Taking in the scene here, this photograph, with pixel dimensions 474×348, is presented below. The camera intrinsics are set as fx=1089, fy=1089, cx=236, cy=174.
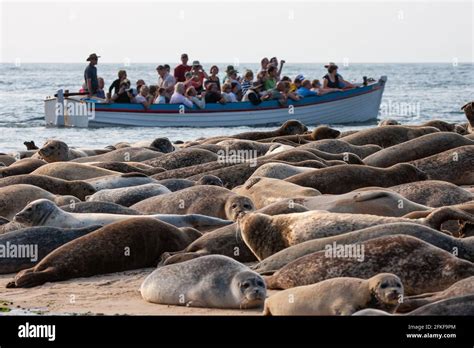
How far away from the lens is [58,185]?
10695mm

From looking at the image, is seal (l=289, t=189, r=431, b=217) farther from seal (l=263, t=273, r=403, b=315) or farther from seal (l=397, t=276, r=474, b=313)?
seal (l=397, t=276, r=474, b=313)

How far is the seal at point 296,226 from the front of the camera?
7412 mm

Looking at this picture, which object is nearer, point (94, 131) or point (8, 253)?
point (8, 253)

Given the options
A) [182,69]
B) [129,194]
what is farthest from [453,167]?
[182,69]

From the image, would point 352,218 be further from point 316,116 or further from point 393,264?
point 316,116

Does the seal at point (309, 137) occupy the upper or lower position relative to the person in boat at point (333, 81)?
lower

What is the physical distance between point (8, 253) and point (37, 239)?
237 mm

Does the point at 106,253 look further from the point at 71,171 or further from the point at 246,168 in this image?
the point at 71,171

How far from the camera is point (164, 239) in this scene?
7.82 m

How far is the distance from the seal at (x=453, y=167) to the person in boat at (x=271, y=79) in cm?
1348

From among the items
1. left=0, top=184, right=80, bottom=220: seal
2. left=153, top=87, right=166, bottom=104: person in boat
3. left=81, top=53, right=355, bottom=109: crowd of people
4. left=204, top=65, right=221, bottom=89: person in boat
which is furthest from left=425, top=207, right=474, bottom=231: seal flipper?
left=153, top=87, right=166, bottom=104: person in boat

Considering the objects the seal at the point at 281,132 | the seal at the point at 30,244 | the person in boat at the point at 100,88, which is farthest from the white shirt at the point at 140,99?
the seal at the point at 30,244

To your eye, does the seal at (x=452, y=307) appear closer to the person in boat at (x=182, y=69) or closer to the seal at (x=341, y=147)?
the seal at (x=341, y=147)
